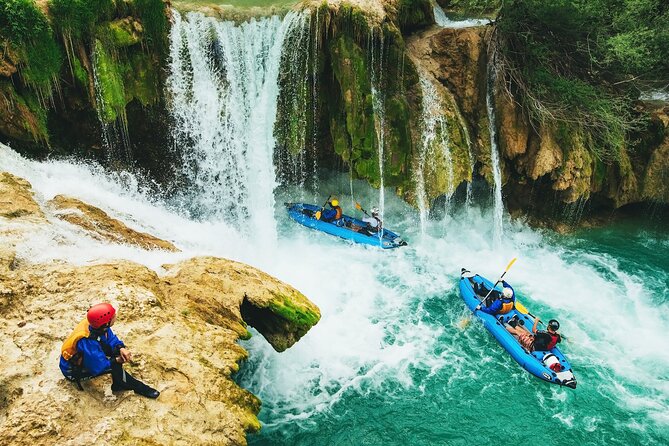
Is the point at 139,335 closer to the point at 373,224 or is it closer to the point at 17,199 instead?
the point at 17,199

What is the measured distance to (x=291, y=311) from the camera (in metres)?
7.09

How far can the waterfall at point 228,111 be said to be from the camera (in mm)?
11562

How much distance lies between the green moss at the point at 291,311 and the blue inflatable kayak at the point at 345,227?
6.06 m

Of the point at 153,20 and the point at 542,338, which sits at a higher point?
the point at 153,20

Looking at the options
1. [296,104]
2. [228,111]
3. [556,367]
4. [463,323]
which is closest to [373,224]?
[463,323]

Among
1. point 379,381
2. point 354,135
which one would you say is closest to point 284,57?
point 354,135

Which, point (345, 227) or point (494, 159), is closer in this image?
point (345, 227)

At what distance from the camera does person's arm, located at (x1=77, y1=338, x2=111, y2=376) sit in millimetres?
4438

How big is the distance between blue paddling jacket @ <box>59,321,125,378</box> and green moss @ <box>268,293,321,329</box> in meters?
2.71

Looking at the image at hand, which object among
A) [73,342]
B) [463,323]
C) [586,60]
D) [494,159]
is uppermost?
[586,60]

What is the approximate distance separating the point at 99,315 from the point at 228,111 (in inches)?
342

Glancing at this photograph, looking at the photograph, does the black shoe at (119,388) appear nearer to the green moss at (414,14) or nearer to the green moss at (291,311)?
the green moss at (291,311)

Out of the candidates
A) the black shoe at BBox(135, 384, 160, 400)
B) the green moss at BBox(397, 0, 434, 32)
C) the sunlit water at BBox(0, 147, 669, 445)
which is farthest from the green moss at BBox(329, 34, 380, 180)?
the black shoe at BBox(135, 384, 160, 400)

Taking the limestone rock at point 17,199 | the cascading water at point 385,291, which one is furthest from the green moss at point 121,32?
the limestone rock at point 17,199
